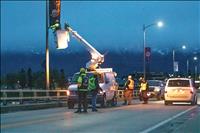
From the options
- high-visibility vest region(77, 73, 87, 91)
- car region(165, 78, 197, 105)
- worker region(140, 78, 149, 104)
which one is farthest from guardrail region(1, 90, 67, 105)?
car region(165, 78, 197, 105)

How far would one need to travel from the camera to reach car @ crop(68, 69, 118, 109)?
98.9 feet

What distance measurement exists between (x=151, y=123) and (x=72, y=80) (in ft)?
38.8

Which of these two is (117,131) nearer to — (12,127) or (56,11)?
(12,127)

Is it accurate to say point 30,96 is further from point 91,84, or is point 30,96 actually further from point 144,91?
point 144,91

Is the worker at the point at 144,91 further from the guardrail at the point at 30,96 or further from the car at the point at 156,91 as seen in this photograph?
the car at the point at 156,91

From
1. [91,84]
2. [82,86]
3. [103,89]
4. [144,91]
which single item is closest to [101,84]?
[103,89]

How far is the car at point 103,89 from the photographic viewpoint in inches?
1187

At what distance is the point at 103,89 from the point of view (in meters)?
30.6

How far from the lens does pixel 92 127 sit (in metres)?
17.9

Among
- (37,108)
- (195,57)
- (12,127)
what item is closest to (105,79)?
(37,108)

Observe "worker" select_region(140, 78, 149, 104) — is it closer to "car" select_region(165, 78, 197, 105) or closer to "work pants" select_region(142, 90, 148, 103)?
"work pants" select_region(142, 90, 148, 103)

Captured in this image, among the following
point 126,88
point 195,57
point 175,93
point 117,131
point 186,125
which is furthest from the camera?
point 195,57

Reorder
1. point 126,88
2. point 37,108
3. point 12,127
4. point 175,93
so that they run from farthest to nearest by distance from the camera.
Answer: point 126,88, point 175,93, point 37,108, point 12,127

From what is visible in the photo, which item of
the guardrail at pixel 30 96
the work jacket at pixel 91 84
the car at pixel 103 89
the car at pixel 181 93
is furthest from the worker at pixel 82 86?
the car at pixel 181 93
